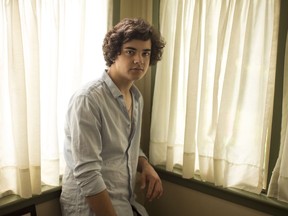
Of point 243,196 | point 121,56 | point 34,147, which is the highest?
point 121,56

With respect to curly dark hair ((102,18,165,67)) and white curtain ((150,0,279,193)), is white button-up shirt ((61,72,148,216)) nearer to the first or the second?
curly dark hair ((102,18,165,67))

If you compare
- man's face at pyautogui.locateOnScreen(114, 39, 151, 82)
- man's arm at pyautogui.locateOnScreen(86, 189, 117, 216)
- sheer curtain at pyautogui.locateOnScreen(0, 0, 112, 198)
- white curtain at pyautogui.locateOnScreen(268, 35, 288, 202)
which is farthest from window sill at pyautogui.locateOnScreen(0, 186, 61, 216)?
white curtain at pyautogui.locateOnScreen(268, 35, 288, 202)

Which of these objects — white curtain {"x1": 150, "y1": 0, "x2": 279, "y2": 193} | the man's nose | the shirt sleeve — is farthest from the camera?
white curtain {"x1": 150, "y1": 0, "x2": 279, "y2": 193}

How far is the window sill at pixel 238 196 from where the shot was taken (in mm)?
1394

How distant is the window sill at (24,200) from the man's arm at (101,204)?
329 millimetres

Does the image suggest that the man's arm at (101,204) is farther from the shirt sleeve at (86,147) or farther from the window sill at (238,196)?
the window sill at (238,196)

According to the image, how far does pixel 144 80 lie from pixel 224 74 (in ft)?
1.85

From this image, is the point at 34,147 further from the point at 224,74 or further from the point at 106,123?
the point at 224,74

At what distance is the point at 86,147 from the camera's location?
1111 mm

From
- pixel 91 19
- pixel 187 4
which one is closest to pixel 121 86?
pixel 91 19

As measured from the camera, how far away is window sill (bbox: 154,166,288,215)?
1394 millimetres

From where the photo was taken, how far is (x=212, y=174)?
158 centimetres

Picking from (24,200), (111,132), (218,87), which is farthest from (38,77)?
(218,87)

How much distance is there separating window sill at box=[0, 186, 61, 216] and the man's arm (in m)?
0.33
